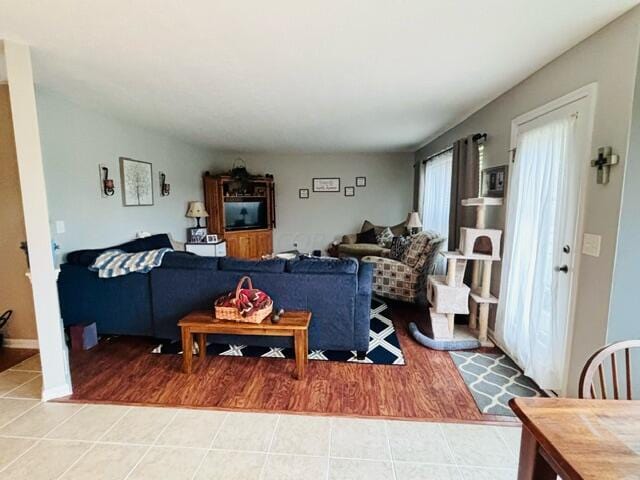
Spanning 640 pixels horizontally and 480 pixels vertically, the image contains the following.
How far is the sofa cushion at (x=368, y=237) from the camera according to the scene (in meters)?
6.18

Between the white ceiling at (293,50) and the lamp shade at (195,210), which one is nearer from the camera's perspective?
the white ceiling at (293,50)

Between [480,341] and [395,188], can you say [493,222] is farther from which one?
[395,188]

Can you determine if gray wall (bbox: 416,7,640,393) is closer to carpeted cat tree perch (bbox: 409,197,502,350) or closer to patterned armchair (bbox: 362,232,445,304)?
carpeted cat tree perch (bbox: 409,197,502,350)

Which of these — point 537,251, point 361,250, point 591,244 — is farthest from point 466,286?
point 361,250

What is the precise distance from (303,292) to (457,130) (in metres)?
2.98

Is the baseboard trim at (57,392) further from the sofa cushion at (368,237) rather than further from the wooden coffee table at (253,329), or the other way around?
the sofa cushion at (368,237)

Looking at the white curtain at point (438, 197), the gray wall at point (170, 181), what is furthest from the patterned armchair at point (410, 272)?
the gray wall at point (170, 181)

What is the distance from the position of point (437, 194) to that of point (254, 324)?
369 centimetres

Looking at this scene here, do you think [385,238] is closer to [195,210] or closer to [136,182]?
[195,210]

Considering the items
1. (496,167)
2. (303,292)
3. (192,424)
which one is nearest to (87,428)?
(192,424)

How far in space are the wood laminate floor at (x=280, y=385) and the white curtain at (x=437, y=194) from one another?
2363 mm

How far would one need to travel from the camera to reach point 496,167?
9.90 feet

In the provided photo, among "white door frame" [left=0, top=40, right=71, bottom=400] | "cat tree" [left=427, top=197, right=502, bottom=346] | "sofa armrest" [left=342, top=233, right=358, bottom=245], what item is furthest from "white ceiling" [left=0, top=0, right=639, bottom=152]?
"sofa armrest" [left=342, top=233, right=358, bottom=245]

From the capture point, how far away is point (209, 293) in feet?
9.17
